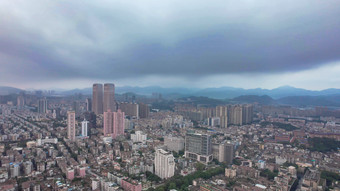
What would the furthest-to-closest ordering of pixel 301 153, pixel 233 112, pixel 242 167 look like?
pixel 233 112, pixel 301 153, pixel 242 167

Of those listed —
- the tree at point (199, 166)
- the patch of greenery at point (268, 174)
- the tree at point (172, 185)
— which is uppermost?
the tree at point (172, 185)

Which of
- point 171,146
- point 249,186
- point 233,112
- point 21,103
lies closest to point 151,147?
point 171,146

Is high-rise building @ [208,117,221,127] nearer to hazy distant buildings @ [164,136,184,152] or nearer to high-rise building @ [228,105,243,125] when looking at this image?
high-rise building @ [228,105,243,125]

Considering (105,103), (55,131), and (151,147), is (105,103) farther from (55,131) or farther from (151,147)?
(151,147)

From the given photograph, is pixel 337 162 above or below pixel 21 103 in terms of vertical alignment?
below

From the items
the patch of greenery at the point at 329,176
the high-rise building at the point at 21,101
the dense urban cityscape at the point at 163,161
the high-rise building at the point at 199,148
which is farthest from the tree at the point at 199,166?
the high-rise building at the point at 21,101

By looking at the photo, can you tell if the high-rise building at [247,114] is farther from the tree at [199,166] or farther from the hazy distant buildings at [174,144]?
the tree at [199,166]
